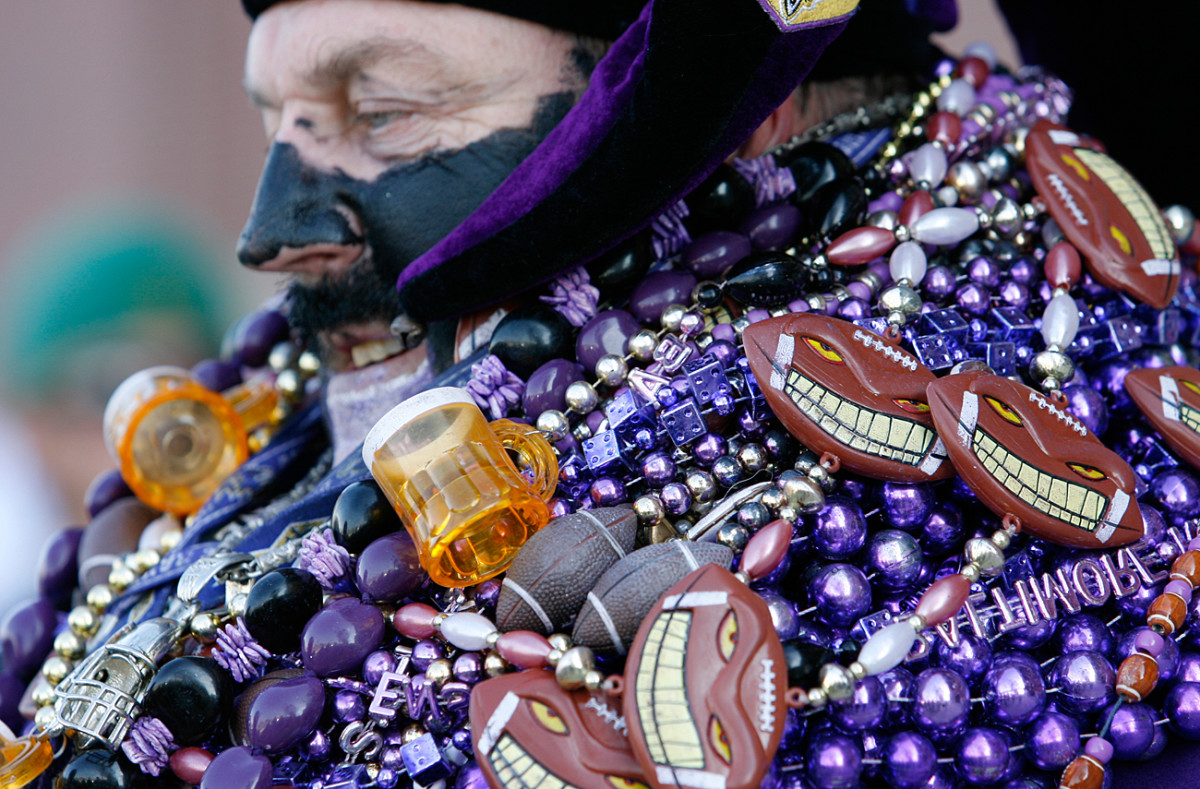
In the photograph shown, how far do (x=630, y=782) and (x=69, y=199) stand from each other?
351 centimetres

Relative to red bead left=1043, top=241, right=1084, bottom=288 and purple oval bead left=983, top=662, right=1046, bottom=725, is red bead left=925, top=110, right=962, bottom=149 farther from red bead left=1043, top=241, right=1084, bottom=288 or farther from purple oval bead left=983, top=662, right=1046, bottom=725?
purple oval bead left=983, top=662, right=1046, bottom=725

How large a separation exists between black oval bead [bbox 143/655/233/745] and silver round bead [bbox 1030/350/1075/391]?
0.75 metres

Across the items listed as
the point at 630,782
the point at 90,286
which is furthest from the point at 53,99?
the point at 630,782

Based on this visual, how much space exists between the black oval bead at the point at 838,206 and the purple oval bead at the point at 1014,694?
17.2 inches

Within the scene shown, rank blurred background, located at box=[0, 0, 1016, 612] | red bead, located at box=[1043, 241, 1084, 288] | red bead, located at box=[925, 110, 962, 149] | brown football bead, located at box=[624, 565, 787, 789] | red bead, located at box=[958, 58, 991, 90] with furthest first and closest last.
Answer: blurred background, located at box=[0, 0, 1016, 612], red bead, located at box=[958, 58, 991, 90], red bead, located at box=[925, 110, 962, 149], red bead, located at box=[1043, 241, 1084, 288], brown football bead, located at box=[624, 565, 787, 789]

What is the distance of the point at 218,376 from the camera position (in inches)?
57.1

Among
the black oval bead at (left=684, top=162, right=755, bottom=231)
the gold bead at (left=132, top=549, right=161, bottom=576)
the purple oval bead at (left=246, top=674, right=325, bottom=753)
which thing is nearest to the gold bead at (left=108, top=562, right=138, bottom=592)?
the gold bead at (left=132, top=549, right=161, bottom=576)

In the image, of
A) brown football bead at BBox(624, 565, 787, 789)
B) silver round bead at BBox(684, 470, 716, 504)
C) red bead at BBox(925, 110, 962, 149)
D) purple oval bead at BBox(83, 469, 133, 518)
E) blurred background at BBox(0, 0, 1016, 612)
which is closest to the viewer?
brown football bead at BBox(624, 565, 787, 789)

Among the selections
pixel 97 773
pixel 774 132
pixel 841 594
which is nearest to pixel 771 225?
pixel 774 132

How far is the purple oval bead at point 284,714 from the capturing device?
81cm

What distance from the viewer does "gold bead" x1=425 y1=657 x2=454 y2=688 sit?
82cm

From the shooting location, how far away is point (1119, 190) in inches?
41.1

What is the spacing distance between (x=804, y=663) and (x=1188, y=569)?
357 millimetres

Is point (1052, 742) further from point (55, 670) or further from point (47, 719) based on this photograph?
point (55, 670)
